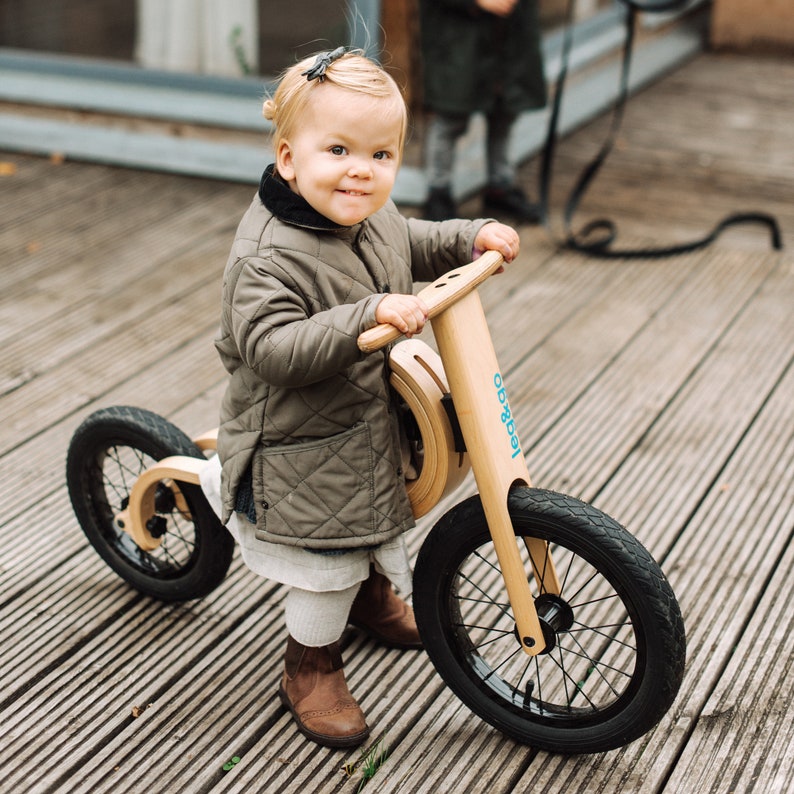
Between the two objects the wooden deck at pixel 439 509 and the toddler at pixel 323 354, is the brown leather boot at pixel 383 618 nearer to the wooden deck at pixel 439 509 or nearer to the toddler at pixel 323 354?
the wooden deck at pixel 439 509

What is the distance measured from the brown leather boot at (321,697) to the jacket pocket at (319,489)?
12.8 inches

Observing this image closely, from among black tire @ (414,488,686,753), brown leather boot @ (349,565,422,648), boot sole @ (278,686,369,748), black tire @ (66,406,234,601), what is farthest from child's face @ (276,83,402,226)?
boot sole @ (278,686,369,748)

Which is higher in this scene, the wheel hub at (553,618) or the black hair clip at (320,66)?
the black hair clip at (320,66)

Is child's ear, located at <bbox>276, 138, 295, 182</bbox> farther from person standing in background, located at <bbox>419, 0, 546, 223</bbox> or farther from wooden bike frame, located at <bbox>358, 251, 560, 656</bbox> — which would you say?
person standing in background, located at <bbox>419, 0, 546, 223</bbox>

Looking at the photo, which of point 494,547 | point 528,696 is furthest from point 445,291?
point 528,696

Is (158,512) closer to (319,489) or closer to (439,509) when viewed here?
(319,489)

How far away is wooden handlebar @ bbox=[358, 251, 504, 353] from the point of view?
1672 mm

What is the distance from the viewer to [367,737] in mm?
2121

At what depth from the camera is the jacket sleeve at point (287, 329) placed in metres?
1.71

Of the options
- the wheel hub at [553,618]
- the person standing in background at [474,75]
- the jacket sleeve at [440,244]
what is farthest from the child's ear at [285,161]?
the person standing in background at [474,75]

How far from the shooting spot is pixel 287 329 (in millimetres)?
1744

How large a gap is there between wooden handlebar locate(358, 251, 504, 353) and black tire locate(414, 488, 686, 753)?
1.23 ft

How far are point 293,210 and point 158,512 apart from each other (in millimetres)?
870

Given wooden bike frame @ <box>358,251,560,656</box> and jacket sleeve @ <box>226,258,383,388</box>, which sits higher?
jacket sleeve @ <box>226,258,383,388</box>
